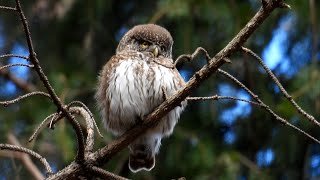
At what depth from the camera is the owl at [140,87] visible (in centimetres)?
321

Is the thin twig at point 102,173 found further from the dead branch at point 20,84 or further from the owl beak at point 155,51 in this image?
the dead branch at point 20,84

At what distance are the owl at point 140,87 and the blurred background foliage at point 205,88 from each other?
52 centimetres

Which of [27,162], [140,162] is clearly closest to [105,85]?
[140,162]

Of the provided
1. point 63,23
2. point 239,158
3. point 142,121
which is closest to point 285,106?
point 239,158

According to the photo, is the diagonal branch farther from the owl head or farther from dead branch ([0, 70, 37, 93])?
dead branch ([0, 70, 37, 93])

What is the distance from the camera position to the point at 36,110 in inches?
173

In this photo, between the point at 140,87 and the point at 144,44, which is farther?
the point at 144,44

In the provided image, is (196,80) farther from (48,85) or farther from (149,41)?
(149,41)

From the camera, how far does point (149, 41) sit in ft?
12.1

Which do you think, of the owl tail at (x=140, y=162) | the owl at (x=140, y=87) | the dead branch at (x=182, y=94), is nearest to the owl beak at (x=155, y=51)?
the owl at (x=140, y=87)

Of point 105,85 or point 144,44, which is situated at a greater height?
point 144,44

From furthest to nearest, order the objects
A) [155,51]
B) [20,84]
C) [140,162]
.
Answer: [20,84] → [140,162] → [155,51]

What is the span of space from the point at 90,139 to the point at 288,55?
7.64 feet

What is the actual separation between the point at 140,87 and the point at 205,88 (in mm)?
1307
